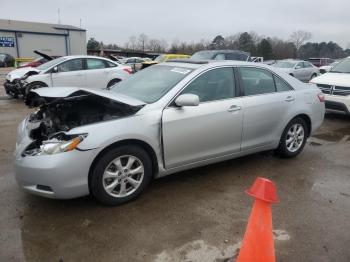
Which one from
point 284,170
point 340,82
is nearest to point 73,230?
point 284,170

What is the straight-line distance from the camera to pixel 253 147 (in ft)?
16.0

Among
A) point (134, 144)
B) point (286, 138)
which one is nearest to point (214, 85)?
point (134, 144)

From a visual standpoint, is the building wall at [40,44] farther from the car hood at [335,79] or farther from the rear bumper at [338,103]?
the rear bumper at [338,103]

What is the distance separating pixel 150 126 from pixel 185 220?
3.51ft

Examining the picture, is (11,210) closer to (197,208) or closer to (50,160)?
(50,160)

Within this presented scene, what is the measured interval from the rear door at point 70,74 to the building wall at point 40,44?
133 ft

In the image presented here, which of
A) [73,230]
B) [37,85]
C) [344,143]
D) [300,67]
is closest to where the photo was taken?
[73,230]

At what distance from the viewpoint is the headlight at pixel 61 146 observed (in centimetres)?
337

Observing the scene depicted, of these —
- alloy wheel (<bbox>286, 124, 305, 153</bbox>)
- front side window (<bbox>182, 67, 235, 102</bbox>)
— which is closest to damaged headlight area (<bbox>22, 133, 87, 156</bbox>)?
front side window (<bbox>182, 67, 235, 102</bbox>)

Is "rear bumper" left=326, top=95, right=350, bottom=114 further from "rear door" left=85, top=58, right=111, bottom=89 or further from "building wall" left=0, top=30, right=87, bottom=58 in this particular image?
"building wall" left=0, top=30, right=87, bottom=58

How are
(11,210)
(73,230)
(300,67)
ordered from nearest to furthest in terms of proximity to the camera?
1. (73,230)
2. (11,210)
3. (300,67)

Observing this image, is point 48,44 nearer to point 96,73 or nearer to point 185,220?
point 96,73

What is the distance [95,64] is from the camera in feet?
37.1

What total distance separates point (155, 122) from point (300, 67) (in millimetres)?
17790
